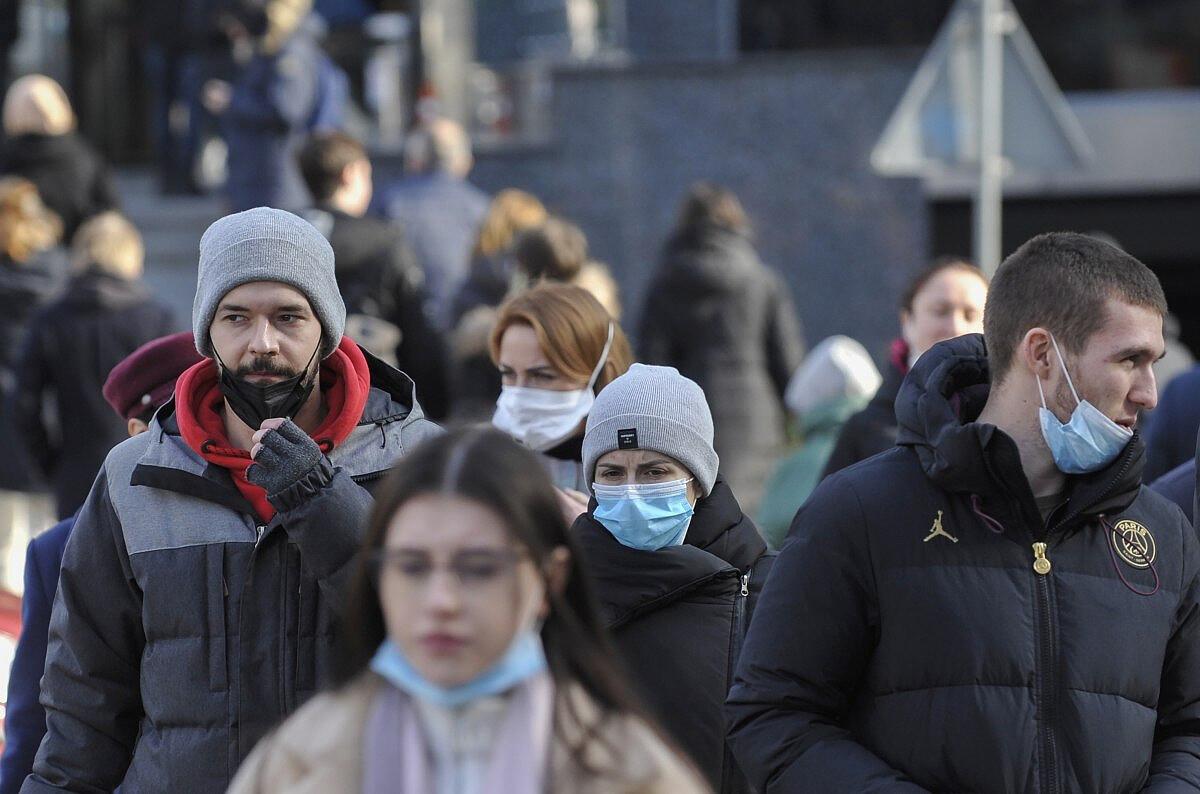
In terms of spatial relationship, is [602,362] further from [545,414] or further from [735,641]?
[735,641]

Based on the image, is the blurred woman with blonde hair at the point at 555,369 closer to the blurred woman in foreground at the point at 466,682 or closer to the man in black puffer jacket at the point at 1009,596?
the man in black puffer jacket at the point at 1009,596

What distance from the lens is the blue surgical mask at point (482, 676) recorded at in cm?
248

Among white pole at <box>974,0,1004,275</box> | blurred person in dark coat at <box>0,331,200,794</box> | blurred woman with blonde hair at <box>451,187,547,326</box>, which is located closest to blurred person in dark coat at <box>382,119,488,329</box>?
blurred woman with blonde hair at <box>451,187,547,326</box>

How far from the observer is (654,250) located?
13.0 metres

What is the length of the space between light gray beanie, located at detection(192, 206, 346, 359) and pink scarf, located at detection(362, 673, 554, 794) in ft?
4.76

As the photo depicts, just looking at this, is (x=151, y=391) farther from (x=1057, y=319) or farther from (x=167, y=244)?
(x=167, y=244)

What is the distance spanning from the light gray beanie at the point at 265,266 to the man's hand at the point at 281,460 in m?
0.35

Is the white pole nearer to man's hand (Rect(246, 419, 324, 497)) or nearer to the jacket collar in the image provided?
the jacket collar

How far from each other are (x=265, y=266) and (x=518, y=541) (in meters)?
1.48

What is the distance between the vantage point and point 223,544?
370 centimetres

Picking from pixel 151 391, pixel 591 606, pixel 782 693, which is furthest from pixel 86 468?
pixel 591 606

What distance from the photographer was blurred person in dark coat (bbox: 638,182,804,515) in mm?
9312

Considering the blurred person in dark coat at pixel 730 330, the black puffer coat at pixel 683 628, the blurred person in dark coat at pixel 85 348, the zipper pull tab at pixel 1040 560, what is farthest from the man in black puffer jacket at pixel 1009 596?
the blurred person in dark coat at pixel 730 330

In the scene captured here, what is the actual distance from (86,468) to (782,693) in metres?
5.41
